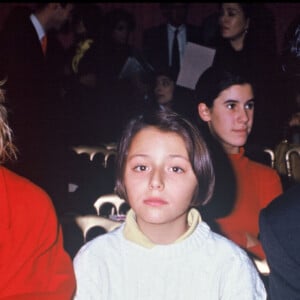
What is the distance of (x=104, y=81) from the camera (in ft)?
16.7

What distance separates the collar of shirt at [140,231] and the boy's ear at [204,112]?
841 mm

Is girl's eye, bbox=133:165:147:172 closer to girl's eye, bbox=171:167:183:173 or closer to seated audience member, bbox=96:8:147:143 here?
girl's eye, bbox=171:167:183:173

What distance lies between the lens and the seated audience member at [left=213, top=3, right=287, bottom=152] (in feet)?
11.8

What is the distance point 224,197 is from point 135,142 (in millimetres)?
711

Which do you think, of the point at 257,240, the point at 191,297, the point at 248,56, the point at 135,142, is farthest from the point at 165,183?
the point at 248,56

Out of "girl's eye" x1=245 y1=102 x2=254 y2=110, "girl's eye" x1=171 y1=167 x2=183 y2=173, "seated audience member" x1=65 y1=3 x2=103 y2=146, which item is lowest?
"seated audience member" x1=65 y1=3 x2=103 y2=146

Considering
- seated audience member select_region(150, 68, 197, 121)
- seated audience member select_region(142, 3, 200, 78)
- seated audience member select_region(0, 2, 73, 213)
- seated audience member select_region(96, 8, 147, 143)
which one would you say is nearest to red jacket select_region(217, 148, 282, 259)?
seated audience member select_region(0, 2, 73, 213)

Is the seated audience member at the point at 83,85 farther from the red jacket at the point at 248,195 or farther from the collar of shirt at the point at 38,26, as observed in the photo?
the red jacket at the point at 248,195

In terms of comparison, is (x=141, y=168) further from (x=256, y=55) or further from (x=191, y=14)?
(x=191, y=14)

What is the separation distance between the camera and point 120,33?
5395 millimetres

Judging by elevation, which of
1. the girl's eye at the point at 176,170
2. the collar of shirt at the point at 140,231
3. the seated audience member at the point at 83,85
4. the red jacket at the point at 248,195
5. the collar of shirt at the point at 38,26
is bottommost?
the seated audience member at the point at 83,85

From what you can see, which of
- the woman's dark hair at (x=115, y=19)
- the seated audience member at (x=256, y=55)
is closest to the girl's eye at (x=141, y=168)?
the seated audience member at (x=256, y=55)

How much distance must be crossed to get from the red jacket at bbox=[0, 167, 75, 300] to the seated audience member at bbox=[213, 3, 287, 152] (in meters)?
2.29

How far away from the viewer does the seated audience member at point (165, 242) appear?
1.37 m
